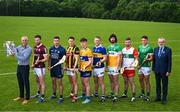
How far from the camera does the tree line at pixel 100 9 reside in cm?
8388

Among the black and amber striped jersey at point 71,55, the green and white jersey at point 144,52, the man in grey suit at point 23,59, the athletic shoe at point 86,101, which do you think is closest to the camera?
the man in grey suit at point 23,59

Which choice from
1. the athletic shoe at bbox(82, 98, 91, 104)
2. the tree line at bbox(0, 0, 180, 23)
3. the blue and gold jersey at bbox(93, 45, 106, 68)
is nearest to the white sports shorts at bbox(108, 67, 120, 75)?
the blue and gold jersey at bbox(93, 45, 106, 68)

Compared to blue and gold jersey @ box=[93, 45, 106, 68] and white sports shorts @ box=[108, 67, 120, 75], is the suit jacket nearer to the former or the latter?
white sports shorts @ box=[108, 67, 120, 75]

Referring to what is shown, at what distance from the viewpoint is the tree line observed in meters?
83.9

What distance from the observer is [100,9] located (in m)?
Result: 101

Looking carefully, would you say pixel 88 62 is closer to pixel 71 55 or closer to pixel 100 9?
pixel 71 55

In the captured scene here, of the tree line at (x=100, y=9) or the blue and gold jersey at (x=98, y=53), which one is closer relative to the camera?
the blue and gold jersey at (x=98, y=53)

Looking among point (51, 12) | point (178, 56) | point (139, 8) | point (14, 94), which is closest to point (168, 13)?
point (139, 8)

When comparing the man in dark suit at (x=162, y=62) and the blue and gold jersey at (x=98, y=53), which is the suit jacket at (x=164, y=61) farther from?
the blue and gold jersey at (x=98, y=53)

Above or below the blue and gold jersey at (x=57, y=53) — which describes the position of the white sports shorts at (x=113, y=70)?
below

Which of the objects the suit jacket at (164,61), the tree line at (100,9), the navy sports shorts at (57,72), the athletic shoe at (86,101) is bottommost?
the athletic shoe at (86,101)

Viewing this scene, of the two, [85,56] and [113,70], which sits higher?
[85,56]

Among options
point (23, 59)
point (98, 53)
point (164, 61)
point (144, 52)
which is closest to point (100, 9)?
point (144, 52)

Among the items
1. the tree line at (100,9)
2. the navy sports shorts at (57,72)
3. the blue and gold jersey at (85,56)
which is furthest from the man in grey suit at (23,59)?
the tree line at (100,9)
